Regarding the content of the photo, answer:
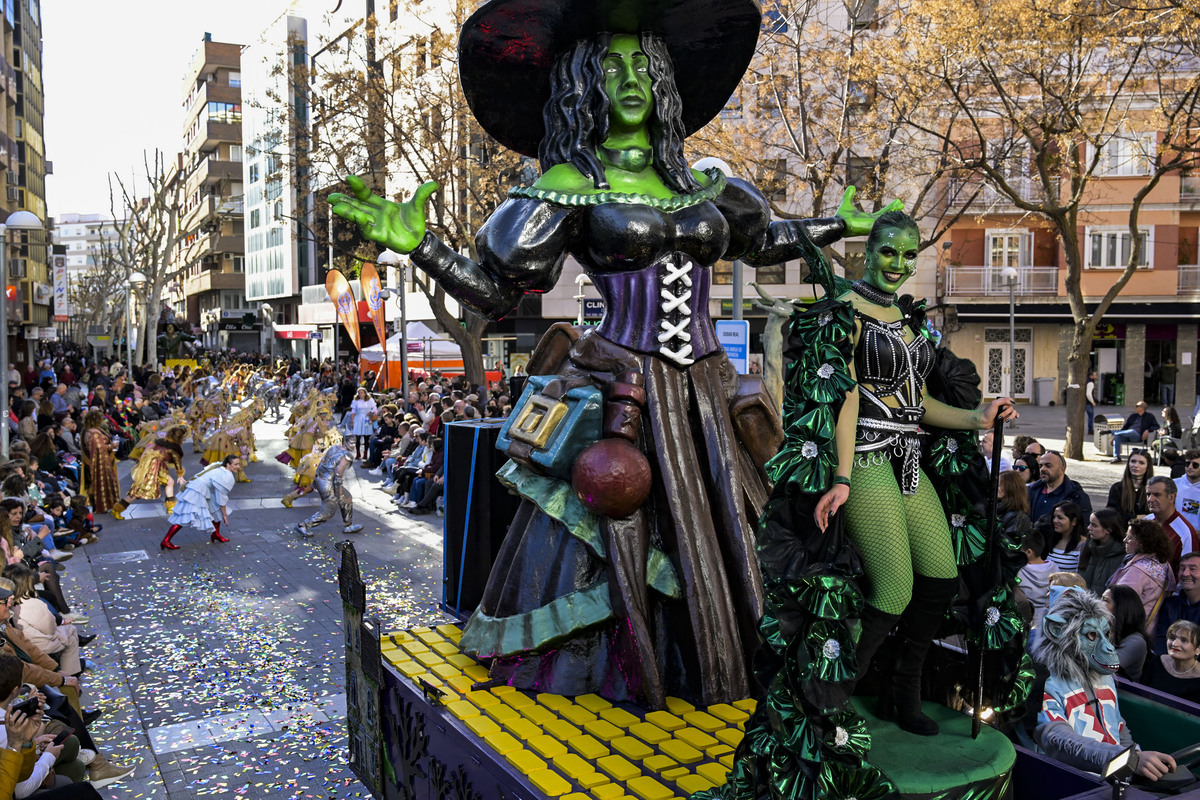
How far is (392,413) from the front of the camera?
18.9m

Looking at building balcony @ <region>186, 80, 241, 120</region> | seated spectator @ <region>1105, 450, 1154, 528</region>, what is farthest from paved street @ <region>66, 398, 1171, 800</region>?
building balcony @ <region>186, 80, 241, 120</region>

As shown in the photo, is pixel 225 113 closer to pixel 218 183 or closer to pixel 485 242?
pixel 218 183

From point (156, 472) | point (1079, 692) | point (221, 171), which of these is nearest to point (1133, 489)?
point (1079, 692)

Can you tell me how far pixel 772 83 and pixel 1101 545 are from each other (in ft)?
42.1

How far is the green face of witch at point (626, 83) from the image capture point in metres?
3.98

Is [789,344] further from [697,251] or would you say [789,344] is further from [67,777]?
[67,777]

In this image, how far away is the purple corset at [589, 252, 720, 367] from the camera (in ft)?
12.8

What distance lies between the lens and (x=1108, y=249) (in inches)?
1209

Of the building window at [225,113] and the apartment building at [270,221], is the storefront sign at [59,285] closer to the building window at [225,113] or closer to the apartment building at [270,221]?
the apartment building at [270,221]

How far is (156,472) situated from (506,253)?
11.7 meters

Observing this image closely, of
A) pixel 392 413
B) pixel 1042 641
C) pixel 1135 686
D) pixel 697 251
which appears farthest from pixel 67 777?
pixel 392 413

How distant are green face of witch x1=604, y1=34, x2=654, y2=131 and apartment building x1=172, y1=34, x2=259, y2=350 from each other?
61.9m

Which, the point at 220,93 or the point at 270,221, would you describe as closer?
the point at 270,221

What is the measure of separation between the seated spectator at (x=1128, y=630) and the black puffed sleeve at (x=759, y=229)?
2406mm
